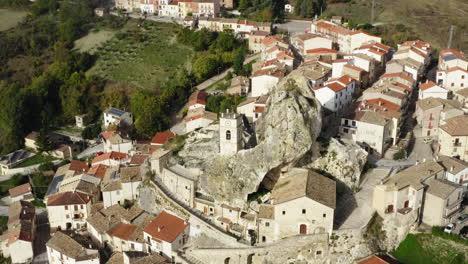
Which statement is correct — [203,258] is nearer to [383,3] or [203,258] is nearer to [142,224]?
[142,224]

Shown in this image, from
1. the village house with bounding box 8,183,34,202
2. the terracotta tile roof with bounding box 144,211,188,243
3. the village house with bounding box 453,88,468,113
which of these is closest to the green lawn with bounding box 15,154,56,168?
the village house with bounding box 8,183,34,202

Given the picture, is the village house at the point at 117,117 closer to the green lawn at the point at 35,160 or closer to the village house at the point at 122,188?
the green lawn at the point at 35,160

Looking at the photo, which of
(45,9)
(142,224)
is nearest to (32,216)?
(142,224)

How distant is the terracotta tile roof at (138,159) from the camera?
4878cm

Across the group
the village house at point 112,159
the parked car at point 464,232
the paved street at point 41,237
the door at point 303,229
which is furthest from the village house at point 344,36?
the paved street at point 41,237

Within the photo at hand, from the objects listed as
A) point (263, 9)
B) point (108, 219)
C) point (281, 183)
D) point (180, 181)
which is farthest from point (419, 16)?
point (108, 219)

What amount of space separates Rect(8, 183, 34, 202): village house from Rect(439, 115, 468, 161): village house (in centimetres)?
4149

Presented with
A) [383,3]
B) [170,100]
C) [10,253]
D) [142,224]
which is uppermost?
[383,3]

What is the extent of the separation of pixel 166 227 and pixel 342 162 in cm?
1520

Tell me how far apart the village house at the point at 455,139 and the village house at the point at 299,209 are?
41.6 feet

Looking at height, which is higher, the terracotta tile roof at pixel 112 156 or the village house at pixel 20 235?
the terracotta tile roof at pixel 112 156

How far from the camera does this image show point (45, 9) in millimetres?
104625

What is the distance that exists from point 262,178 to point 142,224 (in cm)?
1183

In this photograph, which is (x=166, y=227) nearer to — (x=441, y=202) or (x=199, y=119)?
(x=199, y=119)
